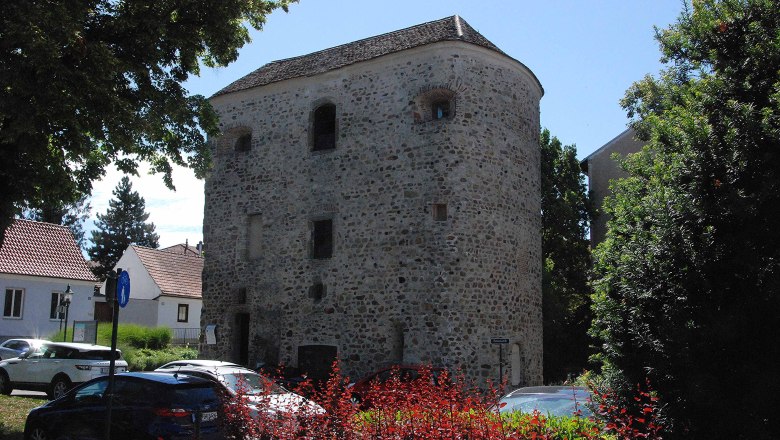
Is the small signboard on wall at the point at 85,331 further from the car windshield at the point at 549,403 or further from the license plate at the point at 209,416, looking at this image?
the car windshield at the point at 549,403

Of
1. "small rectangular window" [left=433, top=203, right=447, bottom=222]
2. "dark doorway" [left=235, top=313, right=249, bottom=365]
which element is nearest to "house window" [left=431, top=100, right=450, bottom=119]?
"small rectangular window" [left=433, top=203, right=447, bottom=222]

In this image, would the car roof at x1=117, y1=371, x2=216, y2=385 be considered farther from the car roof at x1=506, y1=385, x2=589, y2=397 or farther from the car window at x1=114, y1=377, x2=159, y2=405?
the car roof at x1=506, y1=385, x2=589, y2=397

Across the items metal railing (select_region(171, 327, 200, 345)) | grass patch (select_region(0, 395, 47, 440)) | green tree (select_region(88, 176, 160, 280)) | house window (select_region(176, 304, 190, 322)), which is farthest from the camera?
green tree (select_region(88, 176, 160, 280))

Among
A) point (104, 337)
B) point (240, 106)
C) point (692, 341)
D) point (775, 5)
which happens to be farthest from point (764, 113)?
point (104, 337)

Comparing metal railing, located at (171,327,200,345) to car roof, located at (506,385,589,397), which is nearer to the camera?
car roof, located at (506,385,589,397)

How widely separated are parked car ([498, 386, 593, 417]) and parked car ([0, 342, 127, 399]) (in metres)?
12.9

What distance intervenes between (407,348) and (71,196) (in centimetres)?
1060

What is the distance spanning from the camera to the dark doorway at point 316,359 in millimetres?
22000

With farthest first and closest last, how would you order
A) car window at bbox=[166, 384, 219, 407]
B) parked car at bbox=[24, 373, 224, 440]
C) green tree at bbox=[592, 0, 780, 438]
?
1. car window at bbox=[166, 384, 219, 407]
2. parked car at bbox=[24, 373, 224, 440]
3. green tree at bbox=[592, 0, 780, 438]

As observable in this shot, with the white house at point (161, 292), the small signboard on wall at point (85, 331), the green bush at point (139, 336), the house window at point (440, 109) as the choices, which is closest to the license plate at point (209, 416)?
the house window at point (440, 109)

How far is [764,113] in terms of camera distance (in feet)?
19.8

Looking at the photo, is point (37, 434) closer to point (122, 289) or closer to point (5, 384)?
point (122, 289)

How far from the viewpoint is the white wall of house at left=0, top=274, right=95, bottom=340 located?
101 ft

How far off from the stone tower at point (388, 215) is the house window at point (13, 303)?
1196 centimetres
